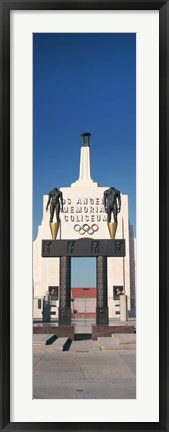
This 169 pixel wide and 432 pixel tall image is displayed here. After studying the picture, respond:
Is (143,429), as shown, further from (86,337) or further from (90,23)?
(86,337)

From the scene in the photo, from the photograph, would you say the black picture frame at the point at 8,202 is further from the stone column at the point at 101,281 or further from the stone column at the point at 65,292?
the stone column at the point at 101,281

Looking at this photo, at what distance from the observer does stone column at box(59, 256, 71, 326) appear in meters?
19.9

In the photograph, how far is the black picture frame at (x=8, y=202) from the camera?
4.06 meters

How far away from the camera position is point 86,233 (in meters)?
39.5

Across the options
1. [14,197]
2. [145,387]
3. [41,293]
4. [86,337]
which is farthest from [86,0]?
[41,293]

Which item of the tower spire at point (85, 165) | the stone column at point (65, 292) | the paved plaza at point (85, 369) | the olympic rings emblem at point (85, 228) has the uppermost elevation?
the tower spire at point (85, 165)

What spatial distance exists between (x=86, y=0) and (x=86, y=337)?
17719 millimetres

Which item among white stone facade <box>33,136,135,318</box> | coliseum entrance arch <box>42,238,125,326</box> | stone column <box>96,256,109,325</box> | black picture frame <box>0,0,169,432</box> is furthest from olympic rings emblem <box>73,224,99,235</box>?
black picture frame <box>0,0,169,432</box>

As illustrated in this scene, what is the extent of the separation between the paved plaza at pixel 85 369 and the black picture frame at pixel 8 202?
3.66 m

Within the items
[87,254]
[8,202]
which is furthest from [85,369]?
[87,254]

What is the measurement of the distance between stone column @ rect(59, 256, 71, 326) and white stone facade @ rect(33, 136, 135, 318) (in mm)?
18367

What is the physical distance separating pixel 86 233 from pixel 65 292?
1928 cm

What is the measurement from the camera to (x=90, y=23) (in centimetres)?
427

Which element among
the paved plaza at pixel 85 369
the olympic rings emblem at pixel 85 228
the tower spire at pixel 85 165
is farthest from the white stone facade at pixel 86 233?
the paved plaza at pixel 85 369
